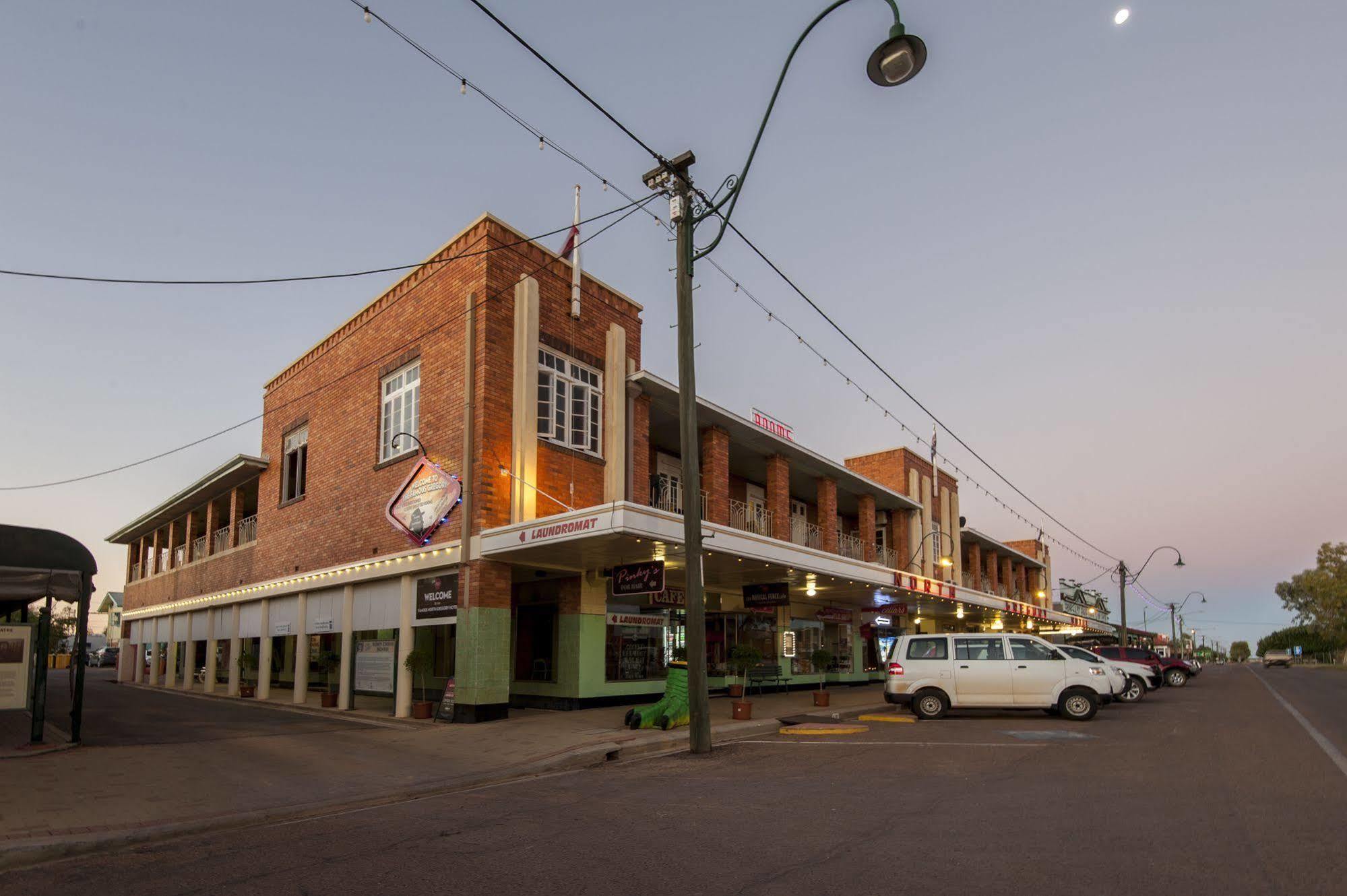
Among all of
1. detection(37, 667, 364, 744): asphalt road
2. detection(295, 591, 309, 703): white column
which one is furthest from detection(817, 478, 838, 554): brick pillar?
detection(37, 667, 364, 744): asphalt road

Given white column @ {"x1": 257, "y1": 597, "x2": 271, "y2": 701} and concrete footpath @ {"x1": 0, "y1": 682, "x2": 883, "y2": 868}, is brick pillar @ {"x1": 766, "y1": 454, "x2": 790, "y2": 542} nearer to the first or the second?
concrete footpath @ {"x1": 0, "y1": 682, "x2": 883, "y2": 868}

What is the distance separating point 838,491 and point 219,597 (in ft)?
71.4

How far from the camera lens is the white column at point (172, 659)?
3275cm

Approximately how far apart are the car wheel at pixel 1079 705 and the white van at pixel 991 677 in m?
0.01

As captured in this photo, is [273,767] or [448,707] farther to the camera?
[448,707]

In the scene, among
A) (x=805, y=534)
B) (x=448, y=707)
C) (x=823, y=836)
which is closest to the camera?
(x=823, y=836)

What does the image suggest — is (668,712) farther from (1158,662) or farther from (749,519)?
(1158,662)

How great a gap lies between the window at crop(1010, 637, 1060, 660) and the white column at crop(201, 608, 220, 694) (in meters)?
24.5

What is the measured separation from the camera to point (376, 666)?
19891mm

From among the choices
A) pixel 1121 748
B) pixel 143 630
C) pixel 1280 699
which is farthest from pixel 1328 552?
pixel 143 630

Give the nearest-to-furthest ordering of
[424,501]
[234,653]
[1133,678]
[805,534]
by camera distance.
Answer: [424,501], [1133,678], [234,653], [805,534]

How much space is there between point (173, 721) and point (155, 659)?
19.9 meters

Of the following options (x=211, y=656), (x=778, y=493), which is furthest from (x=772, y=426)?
(x=211, y=656)

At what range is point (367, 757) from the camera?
40.5 feet
